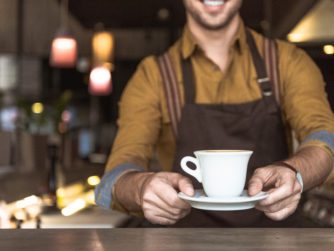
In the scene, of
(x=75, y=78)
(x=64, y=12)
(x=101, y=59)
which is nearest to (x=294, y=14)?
(x=101, y=59)

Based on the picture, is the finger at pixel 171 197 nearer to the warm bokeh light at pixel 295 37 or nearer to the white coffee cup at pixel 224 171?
the white coffee cup at pixel 224 171

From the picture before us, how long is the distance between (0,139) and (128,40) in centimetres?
632

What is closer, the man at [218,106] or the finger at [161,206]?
the finger at [161,206]

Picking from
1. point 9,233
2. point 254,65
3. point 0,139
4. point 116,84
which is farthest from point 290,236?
point 116,84

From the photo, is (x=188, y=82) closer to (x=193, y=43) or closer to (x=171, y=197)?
(x=193, y=43)

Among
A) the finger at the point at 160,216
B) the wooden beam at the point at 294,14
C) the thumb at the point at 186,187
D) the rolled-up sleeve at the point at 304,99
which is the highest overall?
the wooden beam at the point at 294,14

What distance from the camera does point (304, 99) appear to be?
1507mm

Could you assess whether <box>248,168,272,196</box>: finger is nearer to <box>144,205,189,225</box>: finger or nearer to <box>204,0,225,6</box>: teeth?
<box>144,205,189,225</box>: finger

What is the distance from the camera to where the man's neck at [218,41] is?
1669 mm

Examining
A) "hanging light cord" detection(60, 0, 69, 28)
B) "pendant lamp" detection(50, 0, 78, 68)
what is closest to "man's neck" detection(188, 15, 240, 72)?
"pendant lamp" detection(50, 0, 78, 68)

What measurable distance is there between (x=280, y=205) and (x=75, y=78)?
1003cm

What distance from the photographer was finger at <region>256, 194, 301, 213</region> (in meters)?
1.04

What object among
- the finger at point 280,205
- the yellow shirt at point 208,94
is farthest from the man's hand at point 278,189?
the yellow shirt at point 208,94

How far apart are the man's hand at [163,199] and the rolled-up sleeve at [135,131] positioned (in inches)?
8.6
